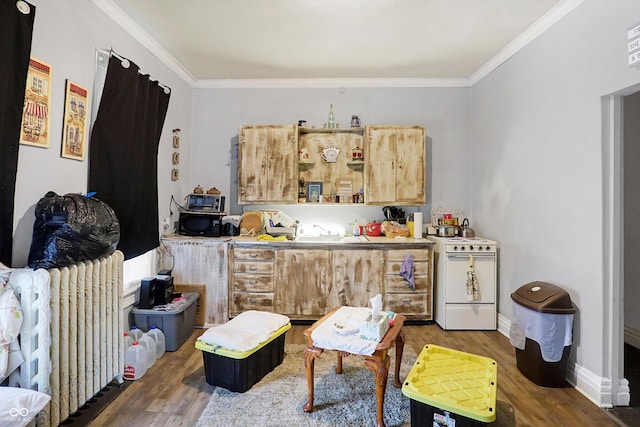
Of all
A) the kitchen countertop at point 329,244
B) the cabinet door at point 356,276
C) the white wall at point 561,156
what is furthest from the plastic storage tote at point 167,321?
the white wall at point 561,156

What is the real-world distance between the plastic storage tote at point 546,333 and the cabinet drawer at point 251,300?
2364 millimetres

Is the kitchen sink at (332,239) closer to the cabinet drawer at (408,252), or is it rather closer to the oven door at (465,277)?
the cabinet drawer at (408,252)

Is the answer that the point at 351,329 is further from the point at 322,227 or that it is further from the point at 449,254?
the point at 322,227

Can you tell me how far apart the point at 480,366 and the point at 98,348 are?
7.90 ft

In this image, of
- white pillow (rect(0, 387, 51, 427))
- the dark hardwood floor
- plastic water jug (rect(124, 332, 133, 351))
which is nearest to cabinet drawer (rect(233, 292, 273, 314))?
the dark hardwood floor

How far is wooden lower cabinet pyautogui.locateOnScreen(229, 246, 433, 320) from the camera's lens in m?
3.55

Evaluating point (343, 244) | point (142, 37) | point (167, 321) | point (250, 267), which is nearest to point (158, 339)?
point (167, 321)

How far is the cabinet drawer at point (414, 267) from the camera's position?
355cm

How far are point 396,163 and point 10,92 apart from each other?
3340 millimetres

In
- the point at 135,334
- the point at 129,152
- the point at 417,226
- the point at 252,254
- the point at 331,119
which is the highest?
the point at 331,119

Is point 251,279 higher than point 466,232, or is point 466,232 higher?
point 466,232

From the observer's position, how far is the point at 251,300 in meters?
3.55

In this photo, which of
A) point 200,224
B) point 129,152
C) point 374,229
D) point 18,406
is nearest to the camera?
point 18,406

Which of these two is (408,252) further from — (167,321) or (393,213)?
(167,321)
